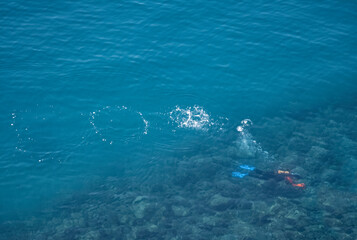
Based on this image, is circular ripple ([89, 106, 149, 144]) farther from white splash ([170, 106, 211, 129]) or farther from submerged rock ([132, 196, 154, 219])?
submerged rock ([132, 196, 154, 219])

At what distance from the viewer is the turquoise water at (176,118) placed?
1004 inches

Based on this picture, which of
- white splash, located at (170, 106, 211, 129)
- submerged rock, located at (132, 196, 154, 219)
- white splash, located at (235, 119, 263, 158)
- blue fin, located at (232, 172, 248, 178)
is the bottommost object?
submerged rock, located at (132, 196, 154, 219)

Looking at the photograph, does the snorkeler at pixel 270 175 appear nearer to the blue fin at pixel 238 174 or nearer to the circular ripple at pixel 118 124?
the blue fin at pixel 238 174

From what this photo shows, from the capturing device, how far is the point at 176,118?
32219 millimetres

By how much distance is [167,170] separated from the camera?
2881cm

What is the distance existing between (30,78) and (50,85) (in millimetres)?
2653

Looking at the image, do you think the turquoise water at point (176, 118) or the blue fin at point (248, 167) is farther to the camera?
the blue fin at point (248, 167)

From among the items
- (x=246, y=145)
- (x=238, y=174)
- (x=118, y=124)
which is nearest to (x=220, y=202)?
(x=238, y=174)

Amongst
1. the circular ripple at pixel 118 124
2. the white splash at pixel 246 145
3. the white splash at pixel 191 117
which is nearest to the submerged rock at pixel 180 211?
the white splash at pixel 246 145

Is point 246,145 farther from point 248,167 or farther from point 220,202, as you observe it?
point 220,202

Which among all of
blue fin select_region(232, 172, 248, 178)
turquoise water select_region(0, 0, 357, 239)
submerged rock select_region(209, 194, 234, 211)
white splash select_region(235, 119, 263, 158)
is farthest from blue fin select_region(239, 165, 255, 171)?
submerged rock select_region(209, 194, 234, 211)

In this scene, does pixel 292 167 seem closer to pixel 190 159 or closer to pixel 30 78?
pixel 190 159

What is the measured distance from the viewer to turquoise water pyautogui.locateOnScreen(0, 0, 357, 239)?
83.7ft

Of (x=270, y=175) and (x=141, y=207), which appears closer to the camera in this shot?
(x=141, y=207)
